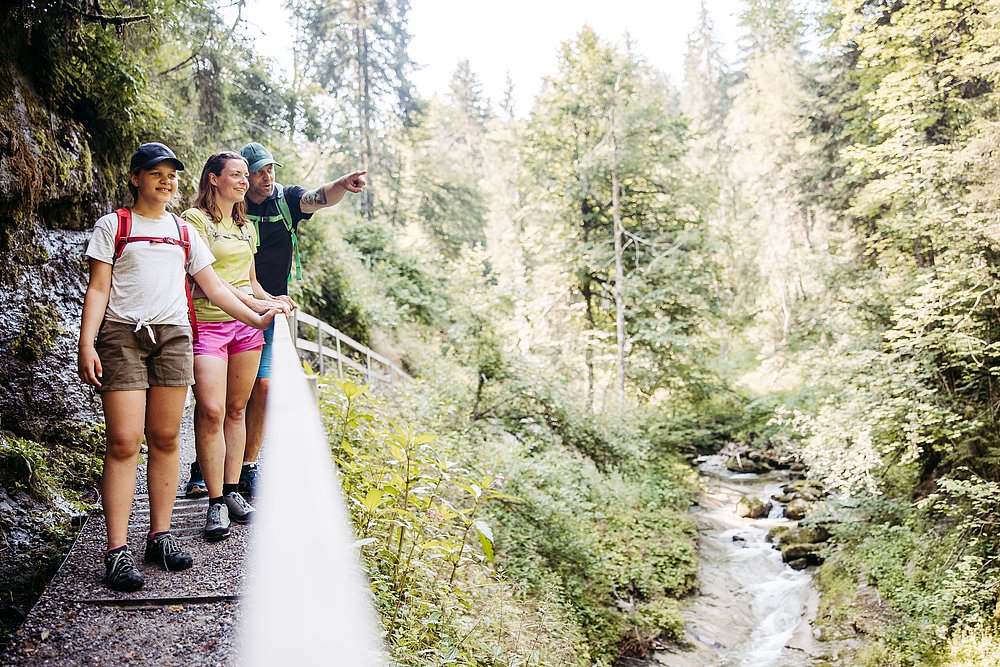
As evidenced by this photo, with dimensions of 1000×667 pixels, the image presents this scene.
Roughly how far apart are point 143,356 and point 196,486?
150 centimetres

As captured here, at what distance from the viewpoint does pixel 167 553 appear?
3098 mm

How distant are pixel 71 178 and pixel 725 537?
1277cm

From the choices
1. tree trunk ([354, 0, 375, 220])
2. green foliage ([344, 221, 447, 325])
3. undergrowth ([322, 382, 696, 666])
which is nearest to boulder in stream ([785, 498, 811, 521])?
undergrowth ([322, 382, 696, 666])

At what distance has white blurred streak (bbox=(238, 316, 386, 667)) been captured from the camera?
61.5 inches

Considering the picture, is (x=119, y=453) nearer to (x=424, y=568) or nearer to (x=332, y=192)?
(x=332, y=192)

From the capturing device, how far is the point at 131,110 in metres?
6.30

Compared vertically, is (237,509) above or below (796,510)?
above

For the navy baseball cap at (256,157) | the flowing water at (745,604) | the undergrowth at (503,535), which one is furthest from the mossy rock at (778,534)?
the navy baseball cap at (256,157)

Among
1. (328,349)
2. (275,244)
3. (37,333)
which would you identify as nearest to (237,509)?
(275,244)

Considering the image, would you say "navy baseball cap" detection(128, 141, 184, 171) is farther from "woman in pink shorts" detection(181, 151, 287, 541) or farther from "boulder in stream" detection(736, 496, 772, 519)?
"boulder in stream" detection(736, 496, 772, 519)

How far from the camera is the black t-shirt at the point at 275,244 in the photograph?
4.00 m

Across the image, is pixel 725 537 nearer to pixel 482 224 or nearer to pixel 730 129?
pixel 482 224

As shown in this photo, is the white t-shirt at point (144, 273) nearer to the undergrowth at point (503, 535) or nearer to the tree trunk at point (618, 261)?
the undergrowth at point (503, 535)

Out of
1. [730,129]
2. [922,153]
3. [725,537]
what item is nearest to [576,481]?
[725,537]
